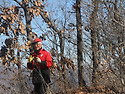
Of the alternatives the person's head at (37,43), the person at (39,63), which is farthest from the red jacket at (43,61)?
the person's head at (37,43)

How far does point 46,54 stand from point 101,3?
68.8 inches

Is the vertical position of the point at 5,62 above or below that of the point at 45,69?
above

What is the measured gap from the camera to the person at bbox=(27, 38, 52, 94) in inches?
156

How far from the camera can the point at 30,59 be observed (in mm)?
3930

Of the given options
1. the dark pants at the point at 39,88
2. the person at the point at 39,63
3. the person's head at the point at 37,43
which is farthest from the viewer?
the dark pants at the point at 39,88

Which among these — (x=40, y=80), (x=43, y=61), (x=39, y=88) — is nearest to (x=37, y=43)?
(x=43, y=61)

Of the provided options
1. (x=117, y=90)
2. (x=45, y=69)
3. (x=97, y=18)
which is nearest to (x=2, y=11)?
(x=45, y=69)

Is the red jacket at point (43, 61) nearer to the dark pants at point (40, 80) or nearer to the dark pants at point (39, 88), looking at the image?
the dark pants at point (40, 80)

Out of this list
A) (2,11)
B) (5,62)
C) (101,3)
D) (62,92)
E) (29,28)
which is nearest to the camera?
(5,62)

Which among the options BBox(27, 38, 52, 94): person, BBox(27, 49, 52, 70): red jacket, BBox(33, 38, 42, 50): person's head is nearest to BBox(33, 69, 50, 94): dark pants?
BBox(27, 38, 52, 94): person

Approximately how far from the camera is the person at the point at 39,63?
396 cm

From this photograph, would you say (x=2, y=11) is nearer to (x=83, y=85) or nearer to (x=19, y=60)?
(x=19, y=60)

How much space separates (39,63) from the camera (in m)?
3.98

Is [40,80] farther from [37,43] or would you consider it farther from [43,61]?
[37,43]
